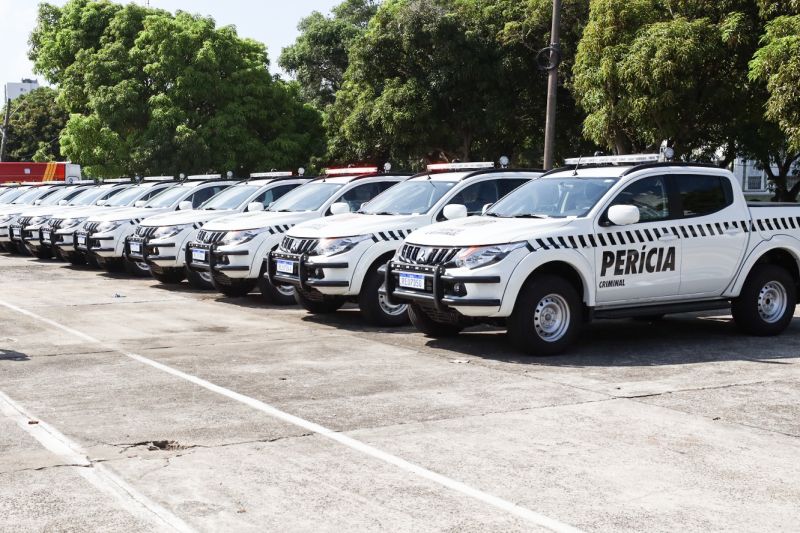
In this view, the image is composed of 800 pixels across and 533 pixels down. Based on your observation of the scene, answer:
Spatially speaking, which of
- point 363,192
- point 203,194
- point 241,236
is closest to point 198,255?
point 241,236

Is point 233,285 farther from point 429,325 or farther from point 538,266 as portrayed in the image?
point 538,266

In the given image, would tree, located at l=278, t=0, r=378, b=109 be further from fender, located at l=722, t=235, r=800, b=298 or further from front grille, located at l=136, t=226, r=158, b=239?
fender, located at l=722, t=235, r=800, b=298

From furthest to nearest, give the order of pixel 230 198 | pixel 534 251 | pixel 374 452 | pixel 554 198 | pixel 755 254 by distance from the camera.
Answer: pixel 230 198, pixel 755 254, pixel 554 198, pixel 534 251, pixel 374 452

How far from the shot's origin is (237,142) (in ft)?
132

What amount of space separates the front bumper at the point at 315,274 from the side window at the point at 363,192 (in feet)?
8.13

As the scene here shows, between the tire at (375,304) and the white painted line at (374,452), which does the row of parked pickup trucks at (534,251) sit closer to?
the tire at (375,304)

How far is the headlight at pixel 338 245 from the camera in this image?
11617 millimetres

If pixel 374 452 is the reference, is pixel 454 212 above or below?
above

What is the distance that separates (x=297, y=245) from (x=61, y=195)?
1439cm

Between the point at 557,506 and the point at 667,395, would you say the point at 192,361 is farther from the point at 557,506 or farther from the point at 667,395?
the point at 557,506

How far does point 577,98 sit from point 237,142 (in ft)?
56.7

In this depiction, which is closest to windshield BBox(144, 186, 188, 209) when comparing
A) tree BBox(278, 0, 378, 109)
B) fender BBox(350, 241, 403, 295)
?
fender BBox(350, 241, 403, 295)

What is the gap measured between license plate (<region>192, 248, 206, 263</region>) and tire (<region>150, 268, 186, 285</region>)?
196 cm

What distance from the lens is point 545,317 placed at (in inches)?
380
